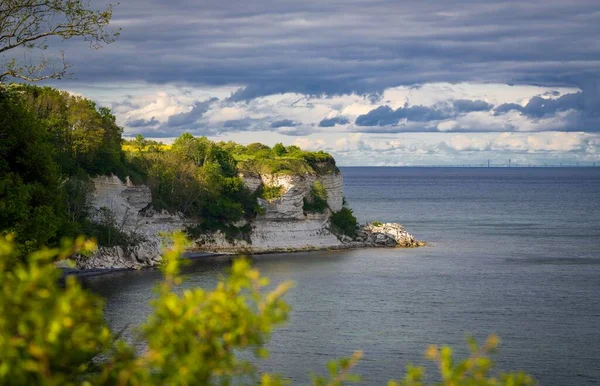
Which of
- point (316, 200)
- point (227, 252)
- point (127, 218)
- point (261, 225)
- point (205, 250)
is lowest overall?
point (227, 252)

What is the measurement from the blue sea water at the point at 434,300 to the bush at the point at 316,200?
7455 mm

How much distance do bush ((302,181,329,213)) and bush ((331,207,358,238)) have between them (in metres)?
2.33

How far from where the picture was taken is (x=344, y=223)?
101 m

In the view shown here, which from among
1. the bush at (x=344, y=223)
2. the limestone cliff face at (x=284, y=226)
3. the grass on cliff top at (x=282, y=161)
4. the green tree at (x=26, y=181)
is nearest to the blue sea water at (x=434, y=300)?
the limestone cliff face at (x=284, y=226)

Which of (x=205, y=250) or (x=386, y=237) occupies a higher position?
(x=205, y=250)

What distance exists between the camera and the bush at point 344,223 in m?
99.1

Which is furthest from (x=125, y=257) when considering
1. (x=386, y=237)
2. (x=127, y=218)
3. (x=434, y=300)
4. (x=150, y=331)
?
(x=150, y=331)

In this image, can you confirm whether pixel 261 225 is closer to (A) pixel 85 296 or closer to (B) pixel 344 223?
(B) pixel 344 223

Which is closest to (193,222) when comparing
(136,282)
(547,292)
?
(136,282)

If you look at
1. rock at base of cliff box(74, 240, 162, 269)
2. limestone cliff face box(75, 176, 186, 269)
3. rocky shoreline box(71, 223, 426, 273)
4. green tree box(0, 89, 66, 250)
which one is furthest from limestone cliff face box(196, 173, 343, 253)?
green tree box(0, 89, 66, 250)

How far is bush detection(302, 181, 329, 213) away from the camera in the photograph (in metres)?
96.8

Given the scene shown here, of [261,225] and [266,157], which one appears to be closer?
[261,225]

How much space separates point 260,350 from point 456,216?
135 meters

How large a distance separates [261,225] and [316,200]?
936 cm
